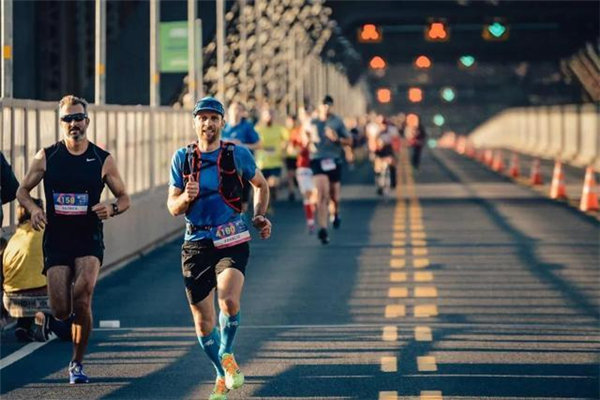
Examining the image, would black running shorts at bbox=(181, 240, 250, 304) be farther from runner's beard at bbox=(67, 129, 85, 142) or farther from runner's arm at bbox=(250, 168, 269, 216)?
runner's beard at bbox=(67, 129, 85, 142)

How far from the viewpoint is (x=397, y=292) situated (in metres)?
18.0

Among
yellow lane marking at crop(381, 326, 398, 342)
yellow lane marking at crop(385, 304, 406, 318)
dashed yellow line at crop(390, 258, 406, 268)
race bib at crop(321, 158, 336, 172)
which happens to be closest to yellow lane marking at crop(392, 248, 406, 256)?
dashed yellow line at crop(390, 258, 406, 268)

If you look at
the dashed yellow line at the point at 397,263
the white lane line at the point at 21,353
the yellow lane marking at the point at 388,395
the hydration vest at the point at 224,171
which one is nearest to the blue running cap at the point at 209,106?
the hydration vest at the point at 224,171

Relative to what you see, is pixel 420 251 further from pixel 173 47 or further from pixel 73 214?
pixel 73 214

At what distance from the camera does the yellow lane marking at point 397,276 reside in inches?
758

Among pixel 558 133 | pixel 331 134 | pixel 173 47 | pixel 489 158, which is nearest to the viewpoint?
pixel 331 134

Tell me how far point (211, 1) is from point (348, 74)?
88005 mm

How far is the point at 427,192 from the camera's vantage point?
41.6 meters

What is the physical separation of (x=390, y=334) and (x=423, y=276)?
5.16 metres

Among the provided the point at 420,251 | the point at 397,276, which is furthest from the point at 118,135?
the point at 397,276

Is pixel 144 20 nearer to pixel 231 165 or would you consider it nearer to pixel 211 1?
pixel 211 1

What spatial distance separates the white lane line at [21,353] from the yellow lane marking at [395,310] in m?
2.95

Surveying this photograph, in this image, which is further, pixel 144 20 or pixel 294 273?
pixel 144 20

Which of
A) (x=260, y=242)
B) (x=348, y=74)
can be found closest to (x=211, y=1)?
(x=260, y=242)
